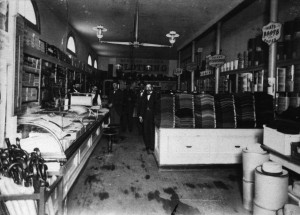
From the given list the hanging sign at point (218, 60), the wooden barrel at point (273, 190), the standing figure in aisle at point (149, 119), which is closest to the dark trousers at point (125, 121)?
the standing figure in aisle at point (149, 119)

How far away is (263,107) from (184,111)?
1437 mm

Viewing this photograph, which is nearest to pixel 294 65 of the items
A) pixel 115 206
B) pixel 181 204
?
pixel 181 204

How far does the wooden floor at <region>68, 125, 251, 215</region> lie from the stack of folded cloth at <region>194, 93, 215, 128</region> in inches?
31.7

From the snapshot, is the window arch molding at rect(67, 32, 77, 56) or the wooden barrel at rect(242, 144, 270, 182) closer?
the wooden barrel at rect(242, 144, 270, 182)

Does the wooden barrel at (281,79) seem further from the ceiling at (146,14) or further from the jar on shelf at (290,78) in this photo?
the ceiling at (146,14)

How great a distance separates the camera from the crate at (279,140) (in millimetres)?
2572

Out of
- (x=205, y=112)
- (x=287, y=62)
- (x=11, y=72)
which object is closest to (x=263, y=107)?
(x=287, y=62)

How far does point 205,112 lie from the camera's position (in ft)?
Answer: 14.0

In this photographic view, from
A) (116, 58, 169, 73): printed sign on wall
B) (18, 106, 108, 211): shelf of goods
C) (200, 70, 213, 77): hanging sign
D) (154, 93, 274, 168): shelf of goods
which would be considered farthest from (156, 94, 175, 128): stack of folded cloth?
(116, 58, 169, 73): printed sign on wall

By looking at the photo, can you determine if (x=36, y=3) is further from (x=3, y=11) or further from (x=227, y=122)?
(x=227, y=122)

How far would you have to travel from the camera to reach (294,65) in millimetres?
4238

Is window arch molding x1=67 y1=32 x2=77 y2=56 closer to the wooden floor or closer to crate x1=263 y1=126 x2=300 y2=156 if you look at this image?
the wooden floor

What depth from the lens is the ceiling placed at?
20.6 feet

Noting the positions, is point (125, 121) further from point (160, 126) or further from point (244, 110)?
point (244, 110)
